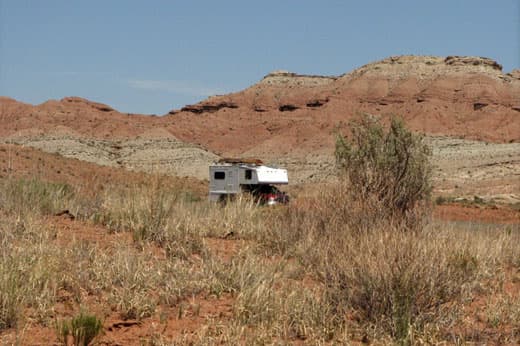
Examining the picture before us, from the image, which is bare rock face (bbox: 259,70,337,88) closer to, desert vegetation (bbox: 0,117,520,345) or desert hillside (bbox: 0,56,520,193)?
desert hillside (bbox: 0,56,520,193)

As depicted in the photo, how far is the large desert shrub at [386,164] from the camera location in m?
10.8

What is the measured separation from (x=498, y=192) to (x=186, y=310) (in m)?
41.4

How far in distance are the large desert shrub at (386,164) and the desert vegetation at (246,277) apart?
0.34 feet

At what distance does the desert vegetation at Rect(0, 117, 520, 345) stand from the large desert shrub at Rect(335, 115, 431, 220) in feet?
0.34

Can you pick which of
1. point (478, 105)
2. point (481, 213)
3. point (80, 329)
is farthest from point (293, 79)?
point (80, 329)

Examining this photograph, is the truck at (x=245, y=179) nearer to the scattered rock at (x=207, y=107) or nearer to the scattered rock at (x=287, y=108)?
the scattered rock at (x=287, y=108)

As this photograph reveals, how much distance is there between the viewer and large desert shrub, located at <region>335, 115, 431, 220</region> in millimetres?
10836

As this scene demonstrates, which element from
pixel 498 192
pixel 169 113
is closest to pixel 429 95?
pixel 169 113

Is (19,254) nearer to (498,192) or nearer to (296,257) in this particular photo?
(296,257)

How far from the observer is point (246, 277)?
7.17 metres

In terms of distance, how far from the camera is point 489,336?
6207 millimetres

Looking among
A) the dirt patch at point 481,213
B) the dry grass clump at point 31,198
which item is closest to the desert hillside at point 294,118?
the dirt patch at point 481,213

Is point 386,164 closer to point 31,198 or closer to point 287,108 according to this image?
point 31,198

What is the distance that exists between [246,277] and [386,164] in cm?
654
